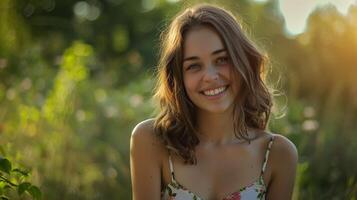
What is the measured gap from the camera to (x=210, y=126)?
3160 mm

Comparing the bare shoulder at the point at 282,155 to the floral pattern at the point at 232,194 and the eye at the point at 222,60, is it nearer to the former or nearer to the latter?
the floral pattern at the point at 232,194

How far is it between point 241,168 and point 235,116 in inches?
9.1

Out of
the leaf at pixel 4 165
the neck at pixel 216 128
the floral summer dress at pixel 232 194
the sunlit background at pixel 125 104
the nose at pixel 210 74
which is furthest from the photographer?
the sunlit background at pixel 125 104

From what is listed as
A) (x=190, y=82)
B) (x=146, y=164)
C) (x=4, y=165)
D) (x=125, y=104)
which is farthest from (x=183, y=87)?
(x=125, y=104)

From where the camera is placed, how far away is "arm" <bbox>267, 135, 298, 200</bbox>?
3.20 metres

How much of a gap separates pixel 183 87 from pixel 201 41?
0.23 meters

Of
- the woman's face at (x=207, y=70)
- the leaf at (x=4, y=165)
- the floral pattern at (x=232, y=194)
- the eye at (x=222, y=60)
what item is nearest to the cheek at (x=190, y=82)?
the woman's face at (x=207, y=70)

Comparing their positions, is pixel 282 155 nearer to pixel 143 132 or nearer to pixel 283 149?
pixel 283 149

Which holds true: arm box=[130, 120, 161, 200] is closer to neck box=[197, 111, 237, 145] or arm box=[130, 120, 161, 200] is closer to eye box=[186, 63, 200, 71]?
neck box=[197, 111, 237, 145]

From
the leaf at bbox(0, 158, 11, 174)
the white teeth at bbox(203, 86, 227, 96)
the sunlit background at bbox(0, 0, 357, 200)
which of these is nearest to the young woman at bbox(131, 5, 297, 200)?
the white teeth at bbox(203, 86, 227, 96)

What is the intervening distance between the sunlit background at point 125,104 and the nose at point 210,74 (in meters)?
0.57

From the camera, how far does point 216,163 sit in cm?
313

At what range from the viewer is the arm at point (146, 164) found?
10.1 feet

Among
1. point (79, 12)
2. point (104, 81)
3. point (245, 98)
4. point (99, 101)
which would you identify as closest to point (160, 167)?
point (245, 98)
